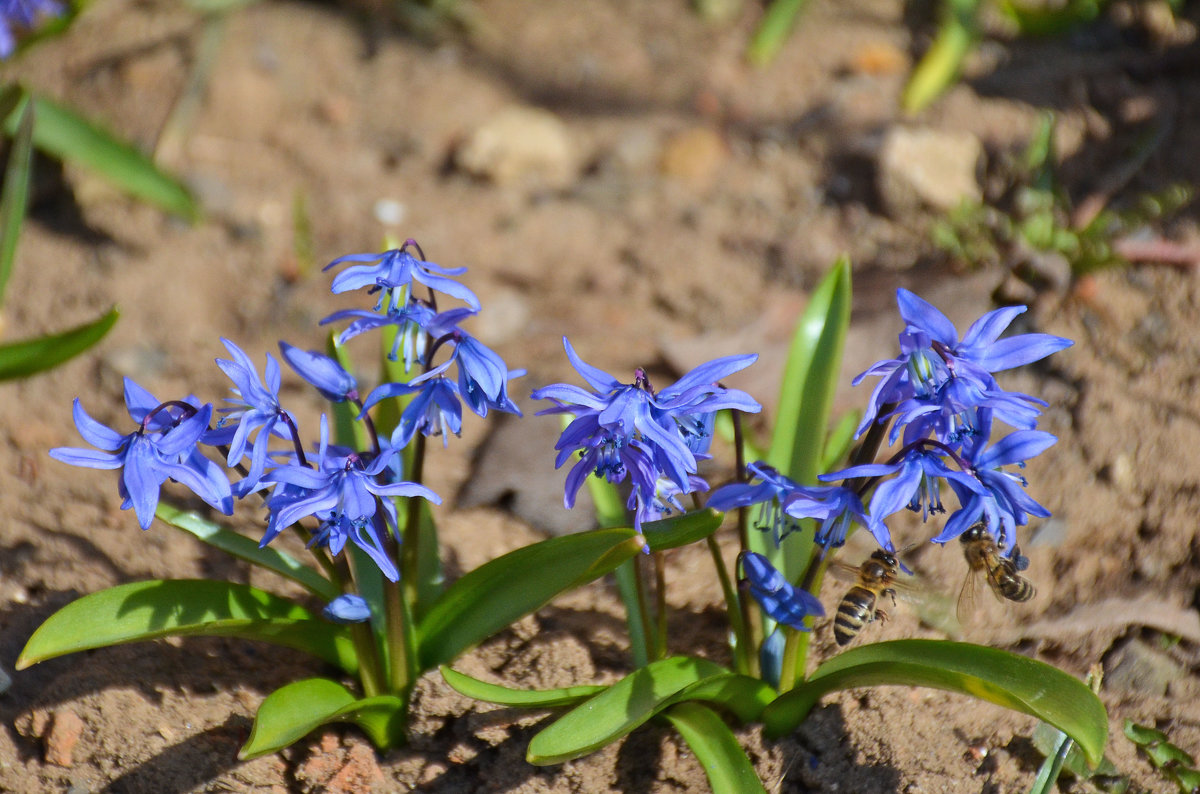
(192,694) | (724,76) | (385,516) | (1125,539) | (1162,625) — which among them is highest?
(724,76)

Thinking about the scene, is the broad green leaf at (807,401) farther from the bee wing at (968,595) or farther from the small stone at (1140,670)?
the small stone at (1140,670)

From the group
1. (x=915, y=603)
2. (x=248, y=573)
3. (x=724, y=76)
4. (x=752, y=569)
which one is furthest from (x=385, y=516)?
(x=724, y=76)

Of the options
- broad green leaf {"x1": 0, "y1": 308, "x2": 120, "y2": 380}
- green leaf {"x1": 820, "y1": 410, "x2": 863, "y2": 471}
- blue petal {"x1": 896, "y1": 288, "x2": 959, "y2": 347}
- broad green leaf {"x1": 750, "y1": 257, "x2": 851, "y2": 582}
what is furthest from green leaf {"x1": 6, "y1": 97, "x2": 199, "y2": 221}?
blue petal {"x1": 896, "y1": 288, "x2": 959, "y2": 347}

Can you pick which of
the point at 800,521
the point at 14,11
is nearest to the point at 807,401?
the point at 800,521

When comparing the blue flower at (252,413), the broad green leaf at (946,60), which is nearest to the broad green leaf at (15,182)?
the blue flower at (252,413)

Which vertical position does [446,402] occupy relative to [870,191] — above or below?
below

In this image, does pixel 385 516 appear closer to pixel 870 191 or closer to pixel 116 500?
pixel 116 500

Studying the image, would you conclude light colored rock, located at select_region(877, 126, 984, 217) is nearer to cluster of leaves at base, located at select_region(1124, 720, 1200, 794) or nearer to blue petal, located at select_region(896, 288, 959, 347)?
cluster of leaves at base, located at select_region(1124, 720, 1200, 794)
